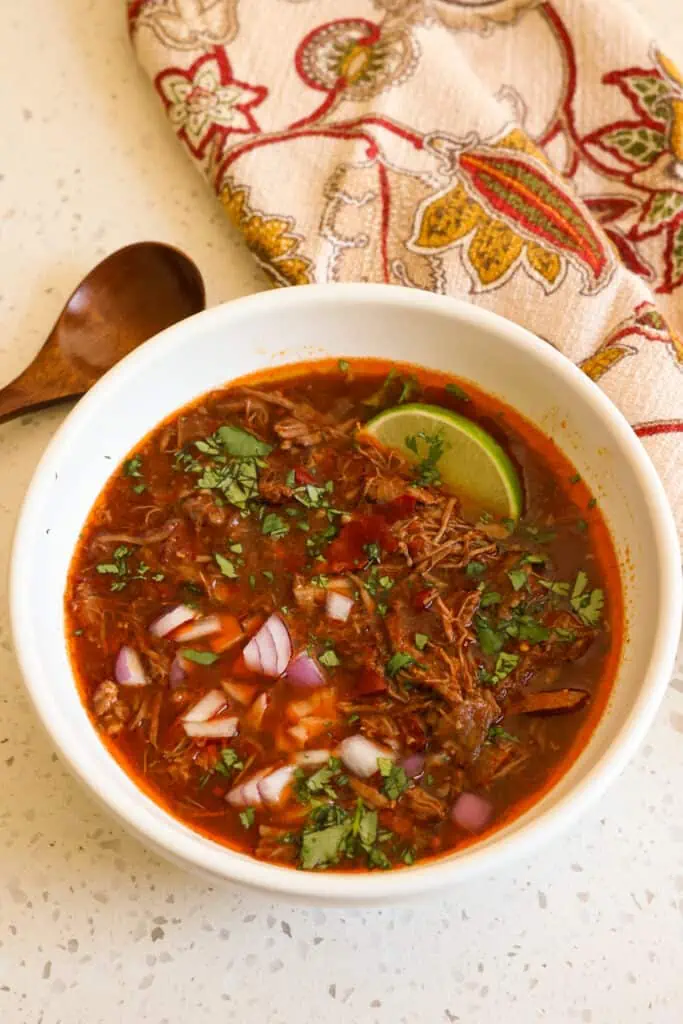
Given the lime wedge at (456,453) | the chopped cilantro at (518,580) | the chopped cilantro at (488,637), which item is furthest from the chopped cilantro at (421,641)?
the lime wedge at (456,453)

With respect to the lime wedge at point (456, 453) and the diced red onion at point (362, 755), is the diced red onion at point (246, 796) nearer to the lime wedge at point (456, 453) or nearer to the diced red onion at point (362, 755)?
the diced red onion at point (362, 755)

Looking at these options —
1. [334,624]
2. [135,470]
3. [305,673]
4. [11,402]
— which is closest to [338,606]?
[334,624]

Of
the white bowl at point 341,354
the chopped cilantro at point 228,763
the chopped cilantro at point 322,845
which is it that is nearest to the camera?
the white bowl at point 341,354

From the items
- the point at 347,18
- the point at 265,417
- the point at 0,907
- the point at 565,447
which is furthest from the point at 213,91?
the point at 0,907

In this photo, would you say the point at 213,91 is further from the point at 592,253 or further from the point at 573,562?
the point at 573,562

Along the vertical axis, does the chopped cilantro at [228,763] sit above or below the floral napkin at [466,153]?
below

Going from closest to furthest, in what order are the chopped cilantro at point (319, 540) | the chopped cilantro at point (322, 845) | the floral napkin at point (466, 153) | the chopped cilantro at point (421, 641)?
1. the chopped cilantro at point (322, 845)
2. the chopped cilantro at point (421, 641)
3. the chopped cilantro at point (319, 540)
4. the floral napkin at point (466, 153)
